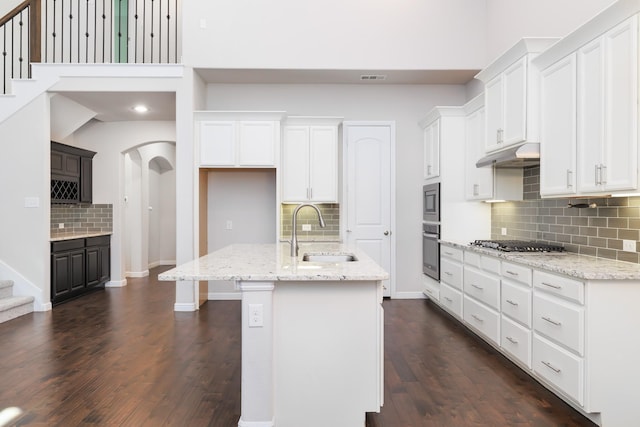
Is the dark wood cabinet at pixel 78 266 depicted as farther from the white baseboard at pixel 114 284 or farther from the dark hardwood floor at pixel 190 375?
the dark hardwood floor at pixel 190 375

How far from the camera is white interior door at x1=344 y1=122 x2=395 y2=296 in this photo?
18.6 feet

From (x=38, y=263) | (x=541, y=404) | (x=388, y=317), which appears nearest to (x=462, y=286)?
(x=388, y=317)

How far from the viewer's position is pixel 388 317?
479 centimetres

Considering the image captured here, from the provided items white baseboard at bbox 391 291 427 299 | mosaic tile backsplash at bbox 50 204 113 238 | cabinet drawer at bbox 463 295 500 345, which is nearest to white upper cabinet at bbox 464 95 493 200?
cabinet drawer at bbox 463 295 500 345

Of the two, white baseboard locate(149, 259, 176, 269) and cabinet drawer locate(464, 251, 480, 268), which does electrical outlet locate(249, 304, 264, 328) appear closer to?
cabinet drawer locate(464, 251, 480, 268)

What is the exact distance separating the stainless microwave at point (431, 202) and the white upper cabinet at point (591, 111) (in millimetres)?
1864

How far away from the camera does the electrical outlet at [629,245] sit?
277cm

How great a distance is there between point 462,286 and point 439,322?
57 centimetres

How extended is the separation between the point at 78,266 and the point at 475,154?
218 inches

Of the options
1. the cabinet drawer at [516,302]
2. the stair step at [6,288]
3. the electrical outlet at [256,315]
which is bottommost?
the stair step at [6,288]

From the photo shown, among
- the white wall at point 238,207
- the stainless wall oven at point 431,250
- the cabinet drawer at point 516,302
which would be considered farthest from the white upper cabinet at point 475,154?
the white wall at point 238,207

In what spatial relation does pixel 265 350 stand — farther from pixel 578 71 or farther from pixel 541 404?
pixel 578 71

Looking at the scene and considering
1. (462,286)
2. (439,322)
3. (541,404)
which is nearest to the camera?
(541,404)

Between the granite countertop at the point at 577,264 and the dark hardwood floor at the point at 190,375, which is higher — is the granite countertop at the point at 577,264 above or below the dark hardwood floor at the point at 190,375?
above
